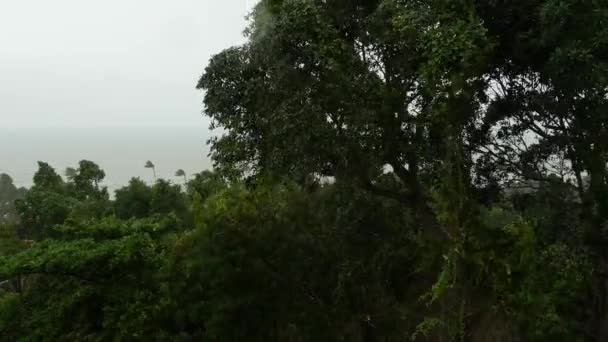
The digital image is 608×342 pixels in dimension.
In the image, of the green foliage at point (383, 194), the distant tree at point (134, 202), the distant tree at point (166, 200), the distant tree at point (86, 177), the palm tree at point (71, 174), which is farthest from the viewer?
the palm tree at point (71, 174)

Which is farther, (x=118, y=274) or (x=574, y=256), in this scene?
(x=118, y=274)

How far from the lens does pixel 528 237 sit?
5.55 metres

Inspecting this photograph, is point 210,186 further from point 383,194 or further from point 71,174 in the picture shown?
point 71,174

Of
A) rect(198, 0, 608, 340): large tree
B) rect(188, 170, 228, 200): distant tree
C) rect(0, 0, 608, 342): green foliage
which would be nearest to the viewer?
rect(198, 0, 608, 340): large tree

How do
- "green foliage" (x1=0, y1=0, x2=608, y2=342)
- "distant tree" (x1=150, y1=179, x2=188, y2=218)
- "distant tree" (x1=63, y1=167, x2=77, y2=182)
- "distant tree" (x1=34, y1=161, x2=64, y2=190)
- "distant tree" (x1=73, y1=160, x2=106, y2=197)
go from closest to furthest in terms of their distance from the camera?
"green foliage" (x1=0, y1=0, x2=608, y2=342), "distant tree" (x1=150, y1=179, x2=188, y2=218), "distant tree" (x1=34, y1=161, x2=64, y2=190), "distant tree" (x1=73, y1=160, x2=106, y2=197), "distant tree" (x1=63, y1=167, x2=77, y2=182)

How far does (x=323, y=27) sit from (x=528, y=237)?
3.35 metres

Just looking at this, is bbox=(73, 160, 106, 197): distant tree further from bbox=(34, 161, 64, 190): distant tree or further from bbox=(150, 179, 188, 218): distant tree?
bbox=(150, 179, 188, 218): distant tree

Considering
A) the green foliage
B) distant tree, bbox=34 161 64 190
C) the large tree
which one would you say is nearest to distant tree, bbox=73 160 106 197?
distant tree, bbox=34 161 64 190

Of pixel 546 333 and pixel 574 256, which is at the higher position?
pixel 574 256

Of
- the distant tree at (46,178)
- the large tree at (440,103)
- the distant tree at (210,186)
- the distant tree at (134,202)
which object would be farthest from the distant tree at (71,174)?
the large tree at (440,103)

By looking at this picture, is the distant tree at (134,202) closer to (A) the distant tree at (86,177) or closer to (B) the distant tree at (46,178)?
(B) the distant tree at (46,178)

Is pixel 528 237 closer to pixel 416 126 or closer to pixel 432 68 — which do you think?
pixel 416 126

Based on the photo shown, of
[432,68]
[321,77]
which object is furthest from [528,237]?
[321,77]

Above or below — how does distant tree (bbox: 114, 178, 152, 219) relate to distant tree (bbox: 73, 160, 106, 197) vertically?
below
